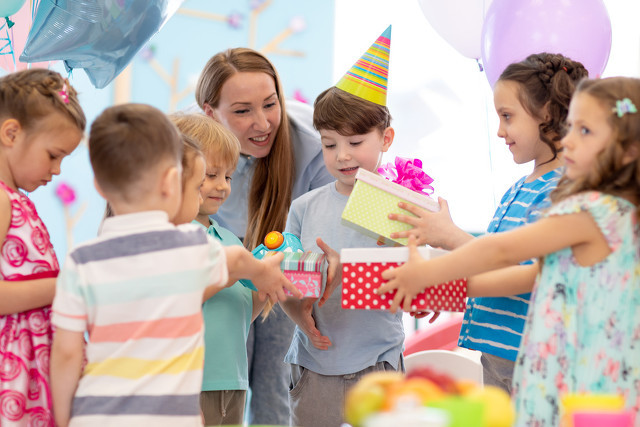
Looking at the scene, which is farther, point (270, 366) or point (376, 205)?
point (270, 366)

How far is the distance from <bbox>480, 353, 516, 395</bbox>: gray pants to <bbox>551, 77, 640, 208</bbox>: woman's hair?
0.58m

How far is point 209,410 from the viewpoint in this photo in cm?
173

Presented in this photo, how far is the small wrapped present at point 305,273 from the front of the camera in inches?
66.7

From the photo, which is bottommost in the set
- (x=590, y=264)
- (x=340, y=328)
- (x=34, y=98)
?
(x=340, y=328)

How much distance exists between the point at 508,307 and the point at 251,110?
1.08 metres

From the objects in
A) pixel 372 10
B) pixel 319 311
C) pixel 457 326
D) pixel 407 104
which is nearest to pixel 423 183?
pixel 319 311

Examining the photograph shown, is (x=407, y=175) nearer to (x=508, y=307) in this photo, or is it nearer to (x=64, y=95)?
(x=508, y=307)

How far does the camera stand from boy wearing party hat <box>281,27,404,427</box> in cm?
192

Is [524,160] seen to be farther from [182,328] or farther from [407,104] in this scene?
[407,104]

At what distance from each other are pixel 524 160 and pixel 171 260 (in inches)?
40.7

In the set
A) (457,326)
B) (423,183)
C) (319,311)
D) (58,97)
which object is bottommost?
(457,326)

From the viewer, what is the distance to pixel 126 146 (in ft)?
4.12

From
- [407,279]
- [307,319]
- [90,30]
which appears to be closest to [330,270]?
[307,319]

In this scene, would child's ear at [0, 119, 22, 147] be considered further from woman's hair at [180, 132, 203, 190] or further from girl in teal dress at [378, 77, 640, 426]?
girl in teal dress at [378, 77, 640, 426]
